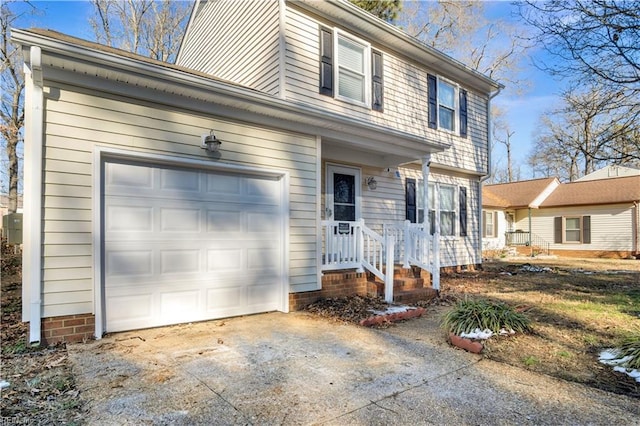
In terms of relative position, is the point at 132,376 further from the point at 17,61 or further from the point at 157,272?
the point at 17,61

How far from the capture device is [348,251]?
22.2 feet

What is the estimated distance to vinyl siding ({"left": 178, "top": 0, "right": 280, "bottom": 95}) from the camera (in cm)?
738

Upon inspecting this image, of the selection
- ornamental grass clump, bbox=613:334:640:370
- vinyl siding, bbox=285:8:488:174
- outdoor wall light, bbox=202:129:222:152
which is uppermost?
vinyl siding, bbox=285:8:488:174

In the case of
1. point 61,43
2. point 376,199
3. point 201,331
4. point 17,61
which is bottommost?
point 201,331

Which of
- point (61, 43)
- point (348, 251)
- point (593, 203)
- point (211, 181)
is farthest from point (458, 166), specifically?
point (593, 203)

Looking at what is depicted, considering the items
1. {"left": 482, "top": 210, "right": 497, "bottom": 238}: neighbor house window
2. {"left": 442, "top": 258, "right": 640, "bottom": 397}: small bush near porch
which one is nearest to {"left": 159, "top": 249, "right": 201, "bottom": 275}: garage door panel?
{"left": 442, "top": 258, "right": 640, "bottom": 397}: small bush near porch

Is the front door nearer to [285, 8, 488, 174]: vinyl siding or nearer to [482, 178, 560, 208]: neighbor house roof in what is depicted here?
[285, 8, 488, 174]: vinyl siding

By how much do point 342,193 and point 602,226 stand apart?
51.7ft

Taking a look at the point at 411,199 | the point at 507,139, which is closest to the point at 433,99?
the point at 411,199

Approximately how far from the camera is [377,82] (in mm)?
8570

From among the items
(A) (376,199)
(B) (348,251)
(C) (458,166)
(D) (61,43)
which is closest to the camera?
(D) (61,43)

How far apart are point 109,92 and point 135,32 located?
54.4 feet

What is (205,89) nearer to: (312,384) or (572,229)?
(312,384)

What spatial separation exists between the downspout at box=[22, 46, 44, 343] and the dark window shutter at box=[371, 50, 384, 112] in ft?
20.6
